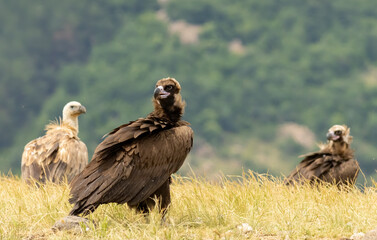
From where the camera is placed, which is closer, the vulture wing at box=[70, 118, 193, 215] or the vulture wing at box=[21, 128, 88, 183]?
the vulture wing at box=[70, 118, 193, 215]

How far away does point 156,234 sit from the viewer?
594 centimetres

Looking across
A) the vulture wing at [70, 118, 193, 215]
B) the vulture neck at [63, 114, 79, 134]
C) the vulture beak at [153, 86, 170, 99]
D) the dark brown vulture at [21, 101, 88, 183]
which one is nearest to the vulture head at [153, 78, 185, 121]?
the vulture beak at [153, 86, 170, 99]

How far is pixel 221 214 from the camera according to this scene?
677cm

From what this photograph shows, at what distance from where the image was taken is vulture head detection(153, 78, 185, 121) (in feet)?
23.7

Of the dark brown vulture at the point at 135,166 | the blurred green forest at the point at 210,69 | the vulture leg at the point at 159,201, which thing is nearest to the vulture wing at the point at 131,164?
the dark brown vulture at the point at 135,166

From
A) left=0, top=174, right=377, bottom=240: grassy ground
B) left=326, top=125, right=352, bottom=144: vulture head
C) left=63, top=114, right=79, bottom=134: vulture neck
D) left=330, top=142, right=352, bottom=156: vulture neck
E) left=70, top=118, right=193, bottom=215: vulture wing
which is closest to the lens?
left=0, top=174, right=377, bottom=240: grassy ground

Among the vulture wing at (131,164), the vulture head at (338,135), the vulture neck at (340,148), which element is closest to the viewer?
the vulture wing at (131,164)

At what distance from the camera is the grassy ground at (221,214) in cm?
613

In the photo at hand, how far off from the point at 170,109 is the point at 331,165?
12.7 feet

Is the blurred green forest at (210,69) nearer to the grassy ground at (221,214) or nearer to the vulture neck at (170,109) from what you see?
the grassy ground at (221,214)

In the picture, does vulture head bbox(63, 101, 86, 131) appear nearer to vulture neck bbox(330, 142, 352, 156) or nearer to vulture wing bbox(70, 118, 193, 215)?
vulture neck bbox(330, 142, 352, 156)

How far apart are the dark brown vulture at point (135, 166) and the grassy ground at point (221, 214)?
23cm

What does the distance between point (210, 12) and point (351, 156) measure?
103100 millimetres

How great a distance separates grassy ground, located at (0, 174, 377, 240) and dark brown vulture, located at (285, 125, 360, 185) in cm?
195
